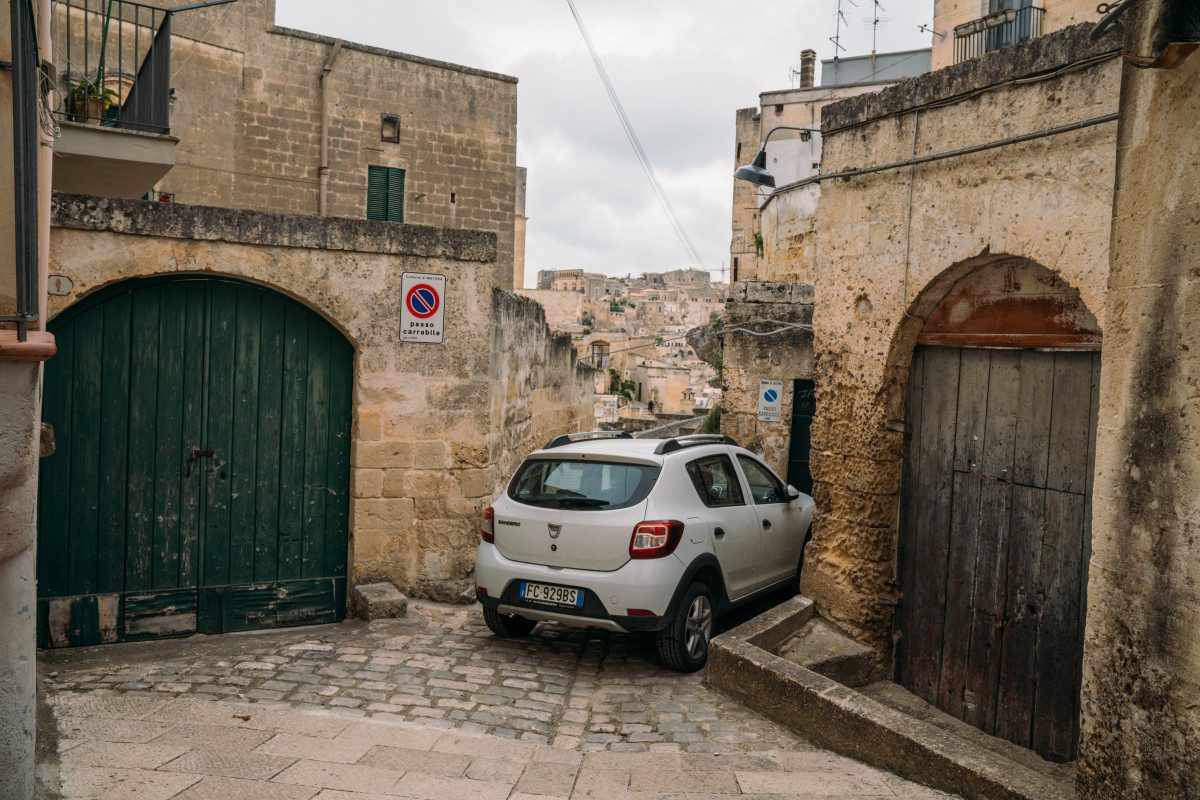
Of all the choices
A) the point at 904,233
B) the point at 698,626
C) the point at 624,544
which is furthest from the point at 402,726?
the point at 904,233

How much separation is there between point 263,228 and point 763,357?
259 inches

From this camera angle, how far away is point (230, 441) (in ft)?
22.8

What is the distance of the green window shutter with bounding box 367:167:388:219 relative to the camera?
22359 millimetres

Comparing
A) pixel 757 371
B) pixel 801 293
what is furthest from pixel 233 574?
pixel 801 293

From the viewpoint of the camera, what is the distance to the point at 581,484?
6.67 metres

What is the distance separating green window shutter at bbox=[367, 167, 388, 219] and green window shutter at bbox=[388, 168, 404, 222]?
0.10 m

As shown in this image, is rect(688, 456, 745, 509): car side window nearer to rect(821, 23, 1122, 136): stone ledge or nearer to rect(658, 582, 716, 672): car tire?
rect(658, 582, 716, 672): car tire

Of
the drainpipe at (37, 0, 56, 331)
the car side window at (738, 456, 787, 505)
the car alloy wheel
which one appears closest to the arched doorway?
the car alloy wheel

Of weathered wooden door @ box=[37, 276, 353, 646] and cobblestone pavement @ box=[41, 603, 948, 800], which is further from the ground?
weathered wooden door @ box=[37, 276, 353, 646]

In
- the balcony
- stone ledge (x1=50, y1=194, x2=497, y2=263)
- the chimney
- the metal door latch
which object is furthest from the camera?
the chimney

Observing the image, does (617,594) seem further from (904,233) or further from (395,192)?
(395,192)

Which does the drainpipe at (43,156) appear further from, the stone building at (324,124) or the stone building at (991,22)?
the stone building at (991,22)

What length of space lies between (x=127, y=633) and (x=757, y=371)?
7.60 meters

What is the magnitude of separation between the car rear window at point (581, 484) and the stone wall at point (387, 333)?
3.57ft
